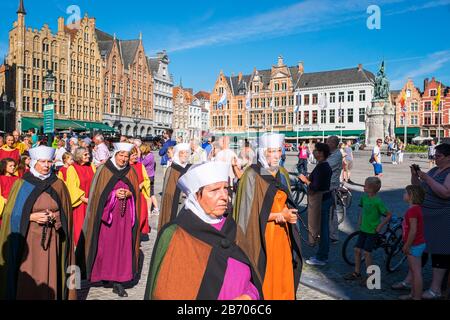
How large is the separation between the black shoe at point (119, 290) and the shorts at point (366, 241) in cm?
337

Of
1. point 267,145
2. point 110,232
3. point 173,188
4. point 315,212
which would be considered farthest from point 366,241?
point 110,232

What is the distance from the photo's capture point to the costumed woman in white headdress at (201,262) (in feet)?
8.20

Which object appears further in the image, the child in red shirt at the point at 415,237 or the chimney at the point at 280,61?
the chimney at the point at 280,61

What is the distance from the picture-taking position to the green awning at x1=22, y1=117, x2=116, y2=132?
47.2 meters

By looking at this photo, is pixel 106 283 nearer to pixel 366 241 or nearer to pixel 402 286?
pixel 366 241

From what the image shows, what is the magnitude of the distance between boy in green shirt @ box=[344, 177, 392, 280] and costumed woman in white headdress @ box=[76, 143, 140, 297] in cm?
319

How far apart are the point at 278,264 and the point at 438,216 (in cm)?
225

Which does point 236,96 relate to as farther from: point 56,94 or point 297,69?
point 56,94

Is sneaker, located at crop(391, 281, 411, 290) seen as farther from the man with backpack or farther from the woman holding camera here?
the man with backpack

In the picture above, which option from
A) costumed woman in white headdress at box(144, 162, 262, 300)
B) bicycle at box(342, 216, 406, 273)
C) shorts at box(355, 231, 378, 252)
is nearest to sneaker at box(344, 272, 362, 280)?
shorts at box(355, 231, 378, 252)

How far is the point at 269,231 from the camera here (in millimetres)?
4469

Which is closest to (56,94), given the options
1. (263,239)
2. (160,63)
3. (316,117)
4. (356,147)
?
(160,63)

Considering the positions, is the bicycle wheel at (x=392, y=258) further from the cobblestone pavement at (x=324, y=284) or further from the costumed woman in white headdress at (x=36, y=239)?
the costumed woman in white headdress at (x=36, y=239)

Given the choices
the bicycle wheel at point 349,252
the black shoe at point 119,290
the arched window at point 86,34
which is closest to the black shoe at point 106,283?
the black shoe at point 119,290
